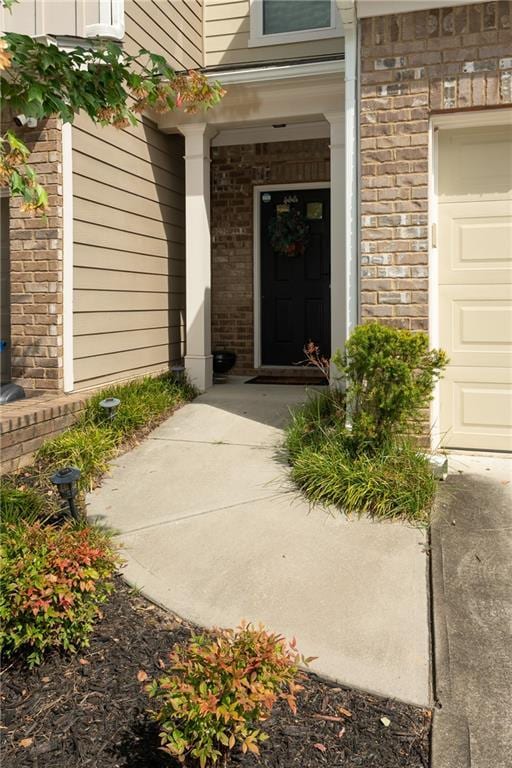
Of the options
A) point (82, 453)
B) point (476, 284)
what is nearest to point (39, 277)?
point (82, 453)

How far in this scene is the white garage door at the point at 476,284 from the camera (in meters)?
5.02

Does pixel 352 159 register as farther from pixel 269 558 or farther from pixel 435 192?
pixel 269 558

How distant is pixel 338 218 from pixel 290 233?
210cm

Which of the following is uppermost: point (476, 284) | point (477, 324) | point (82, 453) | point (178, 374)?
point (476, 284)

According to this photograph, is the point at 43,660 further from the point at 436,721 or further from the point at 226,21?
the point at 226,21

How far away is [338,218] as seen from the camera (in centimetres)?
645

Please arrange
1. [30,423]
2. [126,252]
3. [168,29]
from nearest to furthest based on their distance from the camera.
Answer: [30,423]
[126,252]
[168,29]

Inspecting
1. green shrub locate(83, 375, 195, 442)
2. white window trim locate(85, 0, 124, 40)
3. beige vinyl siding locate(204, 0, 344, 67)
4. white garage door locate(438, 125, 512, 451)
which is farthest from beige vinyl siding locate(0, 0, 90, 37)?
white garage door locate(438, 125, 512, 451)

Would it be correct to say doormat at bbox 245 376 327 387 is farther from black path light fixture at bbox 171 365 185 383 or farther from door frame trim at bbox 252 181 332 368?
black path light fixture at bbox 171 365 185 383

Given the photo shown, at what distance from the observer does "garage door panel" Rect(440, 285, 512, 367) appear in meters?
5.07

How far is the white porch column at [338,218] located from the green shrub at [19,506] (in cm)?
349

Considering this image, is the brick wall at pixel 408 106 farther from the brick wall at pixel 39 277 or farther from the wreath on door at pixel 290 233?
the wreath on door at pixel 290 233

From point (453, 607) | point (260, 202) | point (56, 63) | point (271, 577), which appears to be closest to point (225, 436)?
point (271, 577)

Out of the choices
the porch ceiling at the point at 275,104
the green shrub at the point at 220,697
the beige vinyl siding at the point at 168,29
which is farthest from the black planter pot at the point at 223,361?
the green shrub at the point at 220,697
